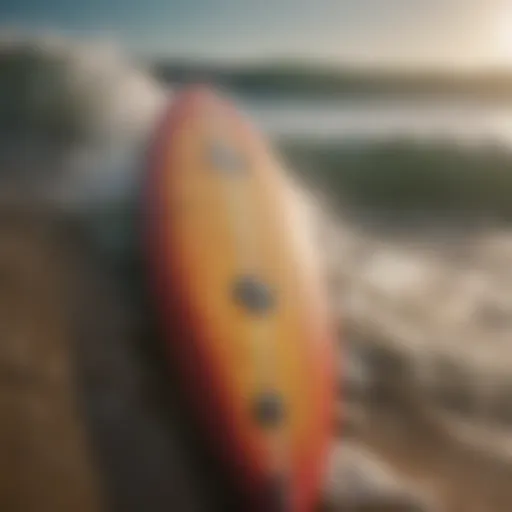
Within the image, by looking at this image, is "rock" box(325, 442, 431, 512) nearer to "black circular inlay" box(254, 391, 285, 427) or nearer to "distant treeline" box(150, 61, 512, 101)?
"black circular inlay" box(254, 391, 285, 427)

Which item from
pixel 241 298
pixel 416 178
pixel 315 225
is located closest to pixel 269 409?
pixel 241 298

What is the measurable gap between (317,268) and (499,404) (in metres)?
0.23

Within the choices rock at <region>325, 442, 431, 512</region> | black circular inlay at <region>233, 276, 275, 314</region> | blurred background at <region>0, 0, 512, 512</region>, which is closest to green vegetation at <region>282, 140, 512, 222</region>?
blurred background at <region>0, 0, 512, 512</region>

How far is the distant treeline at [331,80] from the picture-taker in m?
1.01

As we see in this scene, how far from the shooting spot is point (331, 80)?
1.03 metres

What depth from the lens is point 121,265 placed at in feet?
3.09

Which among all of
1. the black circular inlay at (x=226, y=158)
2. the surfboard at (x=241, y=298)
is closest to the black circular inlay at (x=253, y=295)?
the surfboard at (x=241, y=298)

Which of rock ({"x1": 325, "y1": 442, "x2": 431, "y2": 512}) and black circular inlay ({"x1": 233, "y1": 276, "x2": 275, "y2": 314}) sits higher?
black circular inlay ({"x1": 233, "y1": 276, "x2": 275, "y2": 314})

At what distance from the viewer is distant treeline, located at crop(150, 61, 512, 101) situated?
1008 mm

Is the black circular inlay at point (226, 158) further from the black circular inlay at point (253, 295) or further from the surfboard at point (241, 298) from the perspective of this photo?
the black circular inlay at point (253, 295)

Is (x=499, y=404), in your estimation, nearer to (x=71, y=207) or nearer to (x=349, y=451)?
(x=349, y=451)

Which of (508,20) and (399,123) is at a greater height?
(508,20)

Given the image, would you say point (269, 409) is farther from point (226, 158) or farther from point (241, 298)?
point (226, 158)

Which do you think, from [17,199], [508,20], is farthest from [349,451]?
[508,20]
